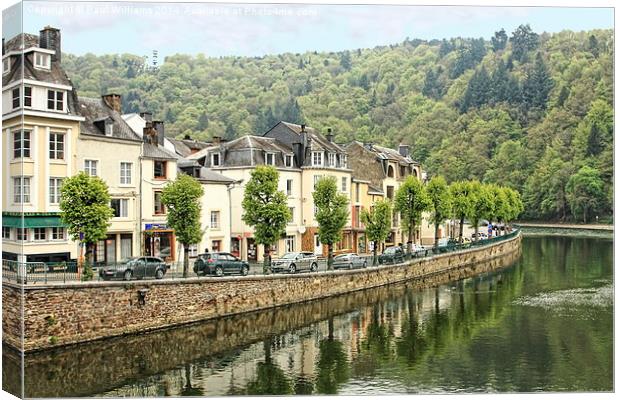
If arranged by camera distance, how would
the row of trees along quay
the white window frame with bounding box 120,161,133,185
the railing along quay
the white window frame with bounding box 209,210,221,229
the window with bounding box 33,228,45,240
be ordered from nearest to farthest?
1. the railing along quay
2. the window with bounding box 33,228,45,240
3. the row of trees along quay
4. the white window frame with bounding box 120,161,133,185
5. the white window frame with bounding box 209,210,221,229

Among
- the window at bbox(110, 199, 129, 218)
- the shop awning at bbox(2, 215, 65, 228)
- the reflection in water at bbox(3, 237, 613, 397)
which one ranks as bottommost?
the reflection in water at bbox(3, 237, 613, 397)

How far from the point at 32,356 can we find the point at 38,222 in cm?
470

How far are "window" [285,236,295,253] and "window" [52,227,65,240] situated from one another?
1493cm

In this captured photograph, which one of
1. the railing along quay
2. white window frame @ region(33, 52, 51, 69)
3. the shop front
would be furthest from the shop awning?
the shop front

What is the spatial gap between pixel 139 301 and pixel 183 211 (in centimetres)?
594

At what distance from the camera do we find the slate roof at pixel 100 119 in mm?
33156

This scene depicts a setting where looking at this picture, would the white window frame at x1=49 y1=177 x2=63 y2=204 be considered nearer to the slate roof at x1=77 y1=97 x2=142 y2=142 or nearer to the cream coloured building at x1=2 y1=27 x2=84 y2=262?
the cream coloured building at x1=2 y1=27 x2=84 y2=262

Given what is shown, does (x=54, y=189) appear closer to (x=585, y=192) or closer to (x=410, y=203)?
(x=585, y=192)

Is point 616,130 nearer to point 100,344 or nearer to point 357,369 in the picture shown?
point 357,369

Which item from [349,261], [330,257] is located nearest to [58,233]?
[330,257]

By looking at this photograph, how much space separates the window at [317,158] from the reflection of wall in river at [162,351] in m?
8.42

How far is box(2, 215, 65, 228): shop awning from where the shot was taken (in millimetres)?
24906

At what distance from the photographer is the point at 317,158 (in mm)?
44375

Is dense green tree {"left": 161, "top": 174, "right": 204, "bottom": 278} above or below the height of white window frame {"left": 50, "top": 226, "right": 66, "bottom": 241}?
above
